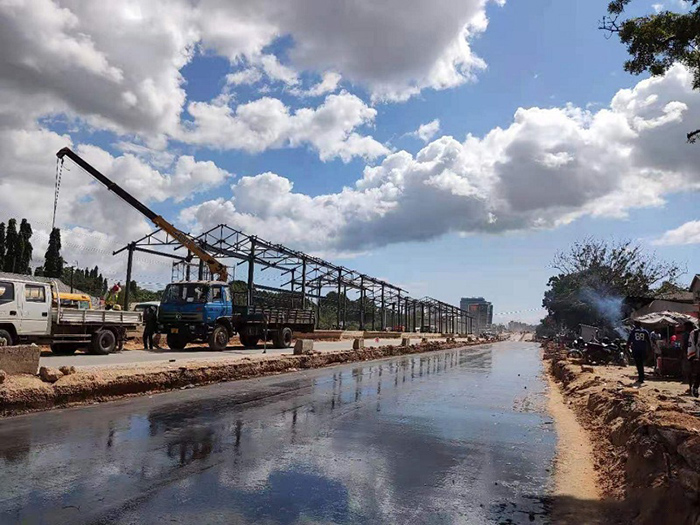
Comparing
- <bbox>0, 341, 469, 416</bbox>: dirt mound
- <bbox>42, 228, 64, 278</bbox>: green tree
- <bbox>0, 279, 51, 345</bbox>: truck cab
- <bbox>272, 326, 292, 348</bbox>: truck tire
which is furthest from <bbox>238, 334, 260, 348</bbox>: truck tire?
<bbox>42, 228, 64, 278</bbox>: green tree

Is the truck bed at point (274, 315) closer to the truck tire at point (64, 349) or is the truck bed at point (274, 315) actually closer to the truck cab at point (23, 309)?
the truck tire at point (64, 349)

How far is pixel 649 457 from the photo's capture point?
6066 millimetres

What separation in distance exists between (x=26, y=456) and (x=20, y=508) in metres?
1.96

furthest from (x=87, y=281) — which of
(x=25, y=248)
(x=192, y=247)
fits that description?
(x=192, y=247)

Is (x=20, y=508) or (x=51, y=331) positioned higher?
(x=51, y=331)

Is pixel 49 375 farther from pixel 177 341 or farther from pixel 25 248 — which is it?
pixel 25 248

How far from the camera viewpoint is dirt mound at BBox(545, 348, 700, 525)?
4906 mm

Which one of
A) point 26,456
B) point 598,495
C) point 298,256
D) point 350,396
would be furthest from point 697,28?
point 298,256

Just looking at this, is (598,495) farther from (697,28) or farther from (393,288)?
(393,288)

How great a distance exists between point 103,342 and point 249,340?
8.49 metres

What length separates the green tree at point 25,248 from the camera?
5812 cm

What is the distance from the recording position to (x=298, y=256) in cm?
3597

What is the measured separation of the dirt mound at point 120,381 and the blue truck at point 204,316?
5.00 metres

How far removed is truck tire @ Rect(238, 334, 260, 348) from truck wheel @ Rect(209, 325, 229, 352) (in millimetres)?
2136
